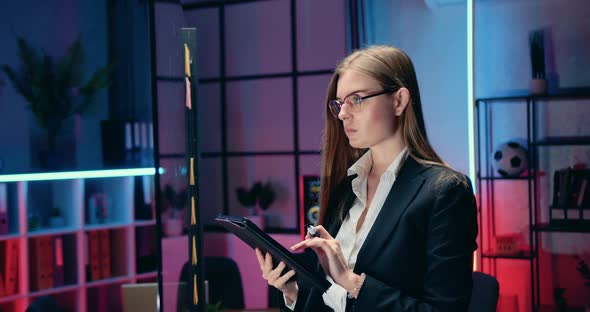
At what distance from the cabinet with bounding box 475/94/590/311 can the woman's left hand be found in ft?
12.1

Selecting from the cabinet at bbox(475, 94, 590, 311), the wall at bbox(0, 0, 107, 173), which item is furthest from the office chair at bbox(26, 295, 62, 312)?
the cabinet at bbox(475, 94, 590, 311)

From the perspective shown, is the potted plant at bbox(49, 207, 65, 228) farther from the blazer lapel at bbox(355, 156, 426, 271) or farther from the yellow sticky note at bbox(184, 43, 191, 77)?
the blazer lapel at bbox(355, 156, 426, 271)

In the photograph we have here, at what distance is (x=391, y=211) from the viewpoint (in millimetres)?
1540

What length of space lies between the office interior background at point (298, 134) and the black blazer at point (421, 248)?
2.81 m

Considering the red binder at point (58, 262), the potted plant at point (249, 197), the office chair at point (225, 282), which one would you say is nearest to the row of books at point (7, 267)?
the red binder at point (58, 262)

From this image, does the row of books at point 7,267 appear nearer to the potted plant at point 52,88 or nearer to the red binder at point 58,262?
the red binder at point 58,262

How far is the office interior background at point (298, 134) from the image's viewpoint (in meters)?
5.01

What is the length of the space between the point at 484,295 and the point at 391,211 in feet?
4.70

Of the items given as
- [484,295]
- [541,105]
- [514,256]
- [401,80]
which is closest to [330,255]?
[401,80]

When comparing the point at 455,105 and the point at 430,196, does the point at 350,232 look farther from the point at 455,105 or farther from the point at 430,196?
the point at 455,105

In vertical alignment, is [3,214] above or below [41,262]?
above

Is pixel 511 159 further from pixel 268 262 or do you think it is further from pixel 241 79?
pixel 268 262

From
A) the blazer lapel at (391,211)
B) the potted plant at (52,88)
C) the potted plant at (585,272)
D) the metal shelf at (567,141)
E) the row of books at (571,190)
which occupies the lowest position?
the potted plant at (585,272)

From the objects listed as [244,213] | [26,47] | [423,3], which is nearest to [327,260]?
[423,3]
